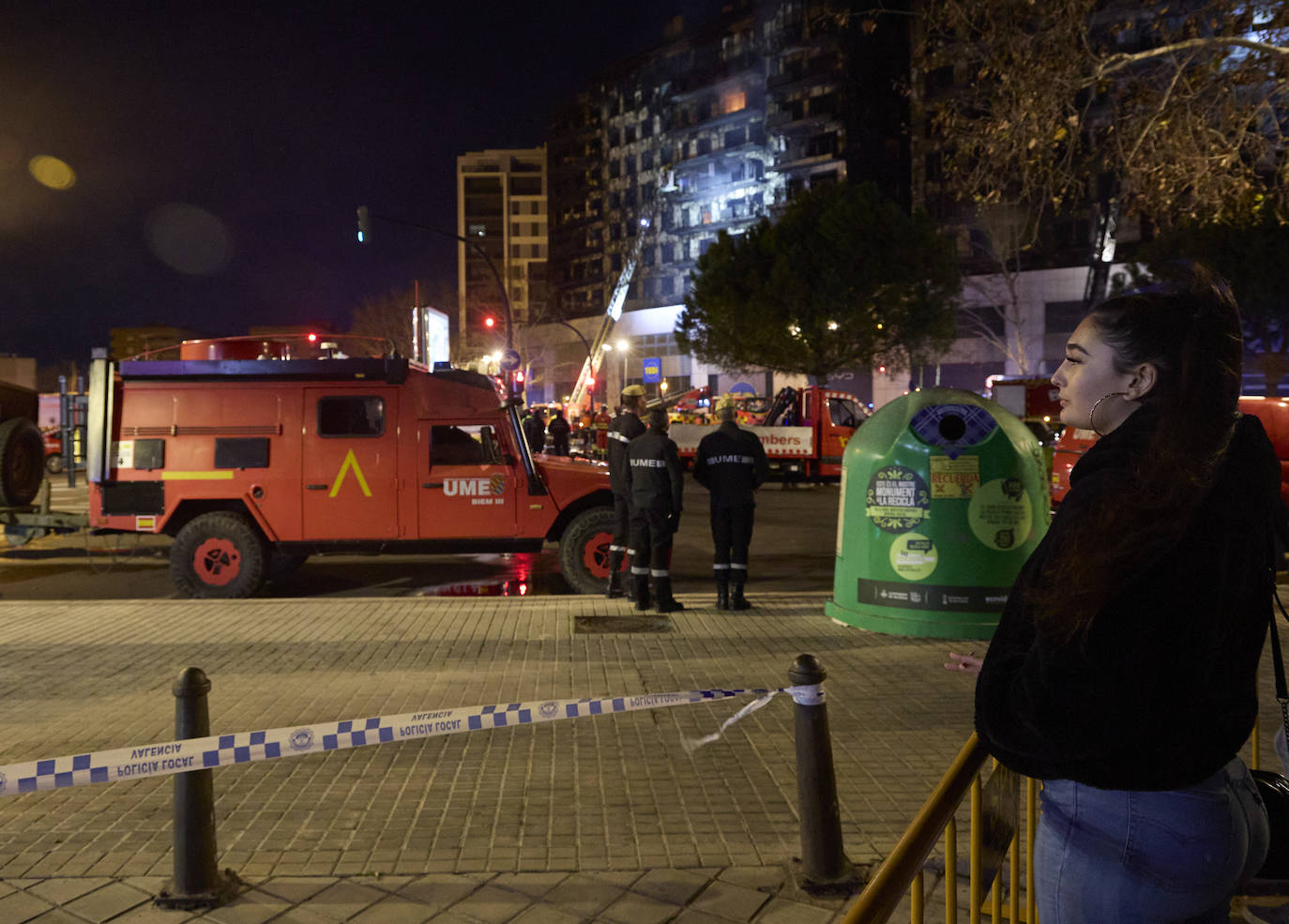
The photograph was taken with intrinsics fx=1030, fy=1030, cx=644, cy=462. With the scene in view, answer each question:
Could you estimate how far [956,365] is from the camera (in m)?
54.0

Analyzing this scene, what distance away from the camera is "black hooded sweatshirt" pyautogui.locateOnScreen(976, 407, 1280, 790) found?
1.60 meters

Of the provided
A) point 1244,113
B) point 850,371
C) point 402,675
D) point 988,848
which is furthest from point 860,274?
point 988,848

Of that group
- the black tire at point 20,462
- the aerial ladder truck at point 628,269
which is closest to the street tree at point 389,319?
the aerial ladder truck at point 628,269

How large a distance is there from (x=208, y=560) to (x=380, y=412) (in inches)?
91.1

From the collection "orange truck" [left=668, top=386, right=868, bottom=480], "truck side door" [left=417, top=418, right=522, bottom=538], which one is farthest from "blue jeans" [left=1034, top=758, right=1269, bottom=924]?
"orange truck" [left=668, top=386, right=868, bottom=480]

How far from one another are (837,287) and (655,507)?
36.4 metres

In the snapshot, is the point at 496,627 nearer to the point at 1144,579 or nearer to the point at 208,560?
the point at 208,560

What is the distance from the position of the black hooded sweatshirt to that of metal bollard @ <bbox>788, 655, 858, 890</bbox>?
1922 mm

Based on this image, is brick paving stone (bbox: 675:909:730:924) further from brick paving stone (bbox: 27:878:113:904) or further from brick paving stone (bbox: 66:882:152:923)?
brick paving stone (bbox: 27:878:113:904)

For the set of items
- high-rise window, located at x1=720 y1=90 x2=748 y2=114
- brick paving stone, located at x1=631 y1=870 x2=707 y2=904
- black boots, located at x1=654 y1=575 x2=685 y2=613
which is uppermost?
high-rise window, located at x1=720 y1=90 x2=748 y2=114

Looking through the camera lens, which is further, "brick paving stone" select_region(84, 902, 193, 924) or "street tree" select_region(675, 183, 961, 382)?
"street tree" select_region(675, 183, 961, 382)

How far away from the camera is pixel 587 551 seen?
10773mm

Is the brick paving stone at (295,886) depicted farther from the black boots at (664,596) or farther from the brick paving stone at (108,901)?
the black boots at (664,596)

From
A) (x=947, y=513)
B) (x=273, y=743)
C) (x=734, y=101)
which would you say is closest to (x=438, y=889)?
(x=273, y=743)
